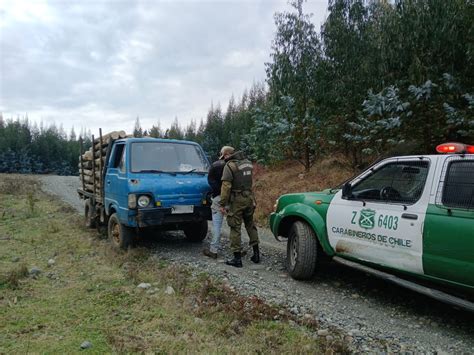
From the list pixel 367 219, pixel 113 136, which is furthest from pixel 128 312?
pixel 113 136

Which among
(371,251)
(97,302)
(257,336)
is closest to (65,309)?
(97,302)

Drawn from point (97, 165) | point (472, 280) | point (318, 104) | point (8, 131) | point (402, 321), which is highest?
point (8, 131)

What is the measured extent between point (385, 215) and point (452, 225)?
0.77 m

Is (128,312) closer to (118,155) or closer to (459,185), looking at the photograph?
(459,185)

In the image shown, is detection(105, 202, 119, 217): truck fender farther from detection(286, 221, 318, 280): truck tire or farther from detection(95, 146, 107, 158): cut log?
detection(286, 221, 318, 280): truck tire

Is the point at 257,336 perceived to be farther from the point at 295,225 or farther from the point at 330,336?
the point at 295,225

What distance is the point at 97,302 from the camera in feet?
14.2

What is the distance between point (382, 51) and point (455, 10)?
6.15ft

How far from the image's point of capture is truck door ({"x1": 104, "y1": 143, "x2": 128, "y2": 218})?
6.52 m

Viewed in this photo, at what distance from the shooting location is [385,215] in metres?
4.23

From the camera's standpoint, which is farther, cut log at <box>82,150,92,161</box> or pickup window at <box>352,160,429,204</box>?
cut log at <box>82,150,92,161</box>

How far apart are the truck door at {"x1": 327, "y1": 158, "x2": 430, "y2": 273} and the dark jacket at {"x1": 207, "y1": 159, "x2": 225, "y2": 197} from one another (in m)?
2.19

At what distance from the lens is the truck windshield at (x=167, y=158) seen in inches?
274

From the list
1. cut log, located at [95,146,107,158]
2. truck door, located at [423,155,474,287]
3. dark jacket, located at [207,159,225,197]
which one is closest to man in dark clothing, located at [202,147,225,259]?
dark jacket, located at [207,159,225,197]
